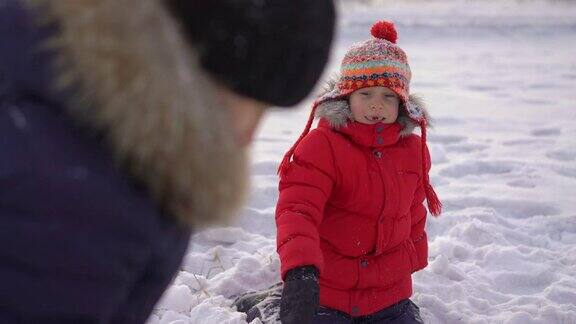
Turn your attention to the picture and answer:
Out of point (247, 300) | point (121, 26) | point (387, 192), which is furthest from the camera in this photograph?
point (247, 300)

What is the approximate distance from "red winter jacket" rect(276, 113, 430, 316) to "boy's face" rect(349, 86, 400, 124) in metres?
0.03

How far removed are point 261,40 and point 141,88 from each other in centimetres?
23

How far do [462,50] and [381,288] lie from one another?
32.6ft

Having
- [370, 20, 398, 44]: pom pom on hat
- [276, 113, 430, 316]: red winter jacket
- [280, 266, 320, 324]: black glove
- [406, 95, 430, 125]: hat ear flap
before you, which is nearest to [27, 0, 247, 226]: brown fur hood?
[280, 266, 320, 324]: black glove

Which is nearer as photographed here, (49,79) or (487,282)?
(49,79)

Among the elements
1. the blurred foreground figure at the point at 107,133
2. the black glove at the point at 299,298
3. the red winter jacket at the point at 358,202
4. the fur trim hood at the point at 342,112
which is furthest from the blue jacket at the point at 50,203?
the fur trim hood at the point at 342,112

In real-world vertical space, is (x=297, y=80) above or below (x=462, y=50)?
below

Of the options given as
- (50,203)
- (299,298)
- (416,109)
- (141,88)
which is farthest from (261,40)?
(416,109)

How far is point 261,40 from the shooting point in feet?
3.39

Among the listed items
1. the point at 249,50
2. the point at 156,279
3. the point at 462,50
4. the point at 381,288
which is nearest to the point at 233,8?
the point at 249,50

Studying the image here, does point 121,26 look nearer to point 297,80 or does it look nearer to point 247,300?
point 297,80

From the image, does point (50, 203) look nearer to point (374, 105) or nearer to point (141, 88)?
point (141, 88)

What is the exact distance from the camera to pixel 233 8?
0.99m

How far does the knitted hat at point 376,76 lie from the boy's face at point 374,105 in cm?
3
